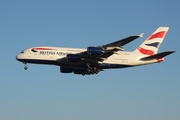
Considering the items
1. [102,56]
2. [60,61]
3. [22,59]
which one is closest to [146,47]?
[102,56]

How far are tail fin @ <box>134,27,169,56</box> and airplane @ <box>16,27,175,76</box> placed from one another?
0.44 metres

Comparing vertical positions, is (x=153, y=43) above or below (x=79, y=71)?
above

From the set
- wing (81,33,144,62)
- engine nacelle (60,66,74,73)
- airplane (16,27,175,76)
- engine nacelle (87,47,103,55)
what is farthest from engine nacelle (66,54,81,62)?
engine nacelle (60,66,74,73)

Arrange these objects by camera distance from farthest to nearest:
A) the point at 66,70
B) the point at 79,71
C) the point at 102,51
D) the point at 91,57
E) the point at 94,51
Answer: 1. the point at 66,70
2. the point at 79,71
3. the point at 91,57
4. the point at 102,51
5. the point at 94,51

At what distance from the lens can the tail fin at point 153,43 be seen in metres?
67.2

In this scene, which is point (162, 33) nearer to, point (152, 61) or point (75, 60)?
point (152, 61)

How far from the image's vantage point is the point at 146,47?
67812 mm

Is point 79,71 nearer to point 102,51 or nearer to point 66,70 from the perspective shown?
point 66,70

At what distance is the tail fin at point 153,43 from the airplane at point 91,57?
1.45ft

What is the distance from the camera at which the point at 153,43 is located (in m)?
68.8

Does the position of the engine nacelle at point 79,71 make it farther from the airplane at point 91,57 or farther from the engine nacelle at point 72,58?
the engine nacelle at point 72,58

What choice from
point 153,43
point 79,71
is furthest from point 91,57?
point 153,43

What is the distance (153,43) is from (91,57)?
13.0 metres

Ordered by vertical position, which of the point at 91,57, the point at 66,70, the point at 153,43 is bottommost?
the point at 66,70
